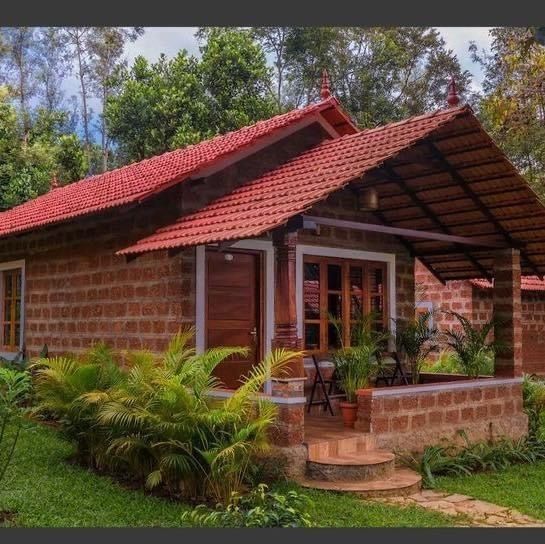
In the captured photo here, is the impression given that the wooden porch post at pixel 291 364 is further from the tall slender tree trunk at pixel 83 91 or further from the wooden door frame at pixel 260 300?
the tall slender tree trunk at pixel 83 91

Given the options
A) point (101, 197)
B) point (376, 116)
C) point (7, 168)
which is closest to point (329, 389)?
point (101, 197)

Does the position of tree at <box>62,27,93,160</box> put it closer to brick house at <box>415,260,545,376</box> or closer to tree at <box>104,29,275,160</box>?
tree at <box>104,29,275,160</box>

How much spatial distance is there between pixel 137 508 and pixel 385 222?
20.1ft

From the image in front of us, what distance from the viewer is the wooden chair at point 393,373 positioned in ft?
35.9

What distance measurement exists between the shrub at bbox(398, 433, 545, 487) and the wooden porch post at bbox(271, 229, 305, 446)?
63.4 inches

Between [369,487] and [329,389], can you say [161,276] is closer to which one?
[329,389]

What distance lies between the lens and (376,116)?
27.8 meters

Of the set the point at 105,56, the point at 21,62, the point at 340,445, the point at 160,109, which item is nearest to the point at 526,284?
the point at 160,109

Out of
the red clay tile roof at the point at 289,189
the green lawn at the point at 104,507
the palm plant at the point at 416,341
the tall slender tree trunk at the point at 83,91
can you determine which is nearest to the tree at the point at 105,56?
the tall slender tree trunk at the point at 83,91

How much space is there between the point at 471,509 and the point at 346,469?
1.24 m

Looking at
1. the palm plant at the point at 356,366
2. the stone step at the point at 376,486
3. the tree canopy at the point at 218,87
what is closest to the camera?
the stone step at the point at 376,486

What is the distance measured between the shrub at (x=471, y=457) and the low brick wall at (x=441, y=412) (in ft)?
0.48

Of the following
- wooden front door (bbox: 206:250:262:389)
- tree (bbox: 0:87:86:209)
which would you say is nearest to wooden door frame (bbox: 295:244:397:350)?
wooden front door (bbox: 206:250:262:389)

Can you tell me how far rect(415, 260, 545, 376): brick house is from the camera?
1800 cm
